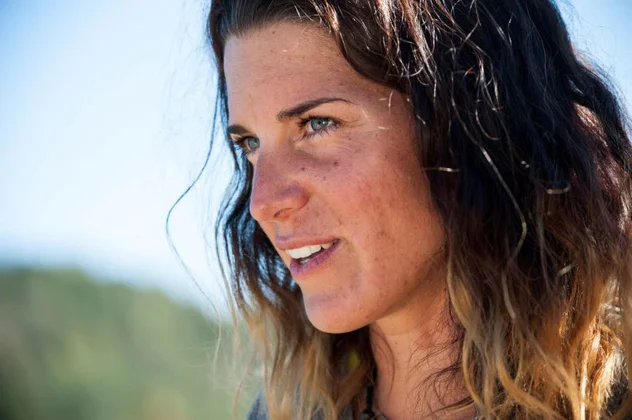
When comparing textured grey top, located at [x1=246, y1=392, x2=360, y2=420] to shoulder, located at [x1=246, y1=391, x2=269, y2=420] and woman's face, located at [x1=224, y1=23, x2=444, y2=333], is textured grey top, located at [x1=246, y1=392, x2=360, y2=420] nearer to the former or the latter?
shoulder, located at [x1=246, y1=391, x2=269, y2=420]

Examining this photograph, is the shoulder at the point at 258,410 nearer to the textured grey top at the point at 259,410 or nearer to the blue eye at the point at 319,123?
the textured grey top at the point at 259,410

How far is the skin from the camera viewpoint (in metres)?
1.97

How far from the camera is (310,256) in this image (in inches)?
81.8

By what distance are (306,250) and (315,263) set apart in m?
0.05

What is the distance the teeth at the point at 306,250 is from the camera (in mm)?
2037

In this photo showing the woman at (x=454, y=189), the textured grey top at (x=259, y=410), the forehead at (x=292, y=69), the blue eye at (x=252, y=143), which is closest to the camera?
the woman at (x=454, y=189)

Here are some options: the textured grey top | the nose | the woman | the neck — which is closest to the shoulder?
the textured grey top

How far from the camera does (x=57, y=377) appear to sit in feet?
15.6

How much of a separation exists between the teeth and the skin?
39 mm

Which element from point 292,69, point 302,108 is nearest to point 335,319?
point 302,108

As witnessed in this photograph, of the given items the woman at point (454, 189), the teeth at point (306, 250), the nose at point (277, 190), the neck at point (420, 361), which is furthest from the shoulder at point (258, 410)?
the nose at point (277, 190)

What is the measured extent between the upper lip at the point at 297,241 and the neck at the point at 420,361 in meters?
0.34

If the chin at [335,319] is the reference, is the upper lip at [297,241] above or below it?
above

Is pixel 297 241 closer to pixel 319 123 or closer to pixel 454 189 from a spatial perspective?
pixel 319 123
